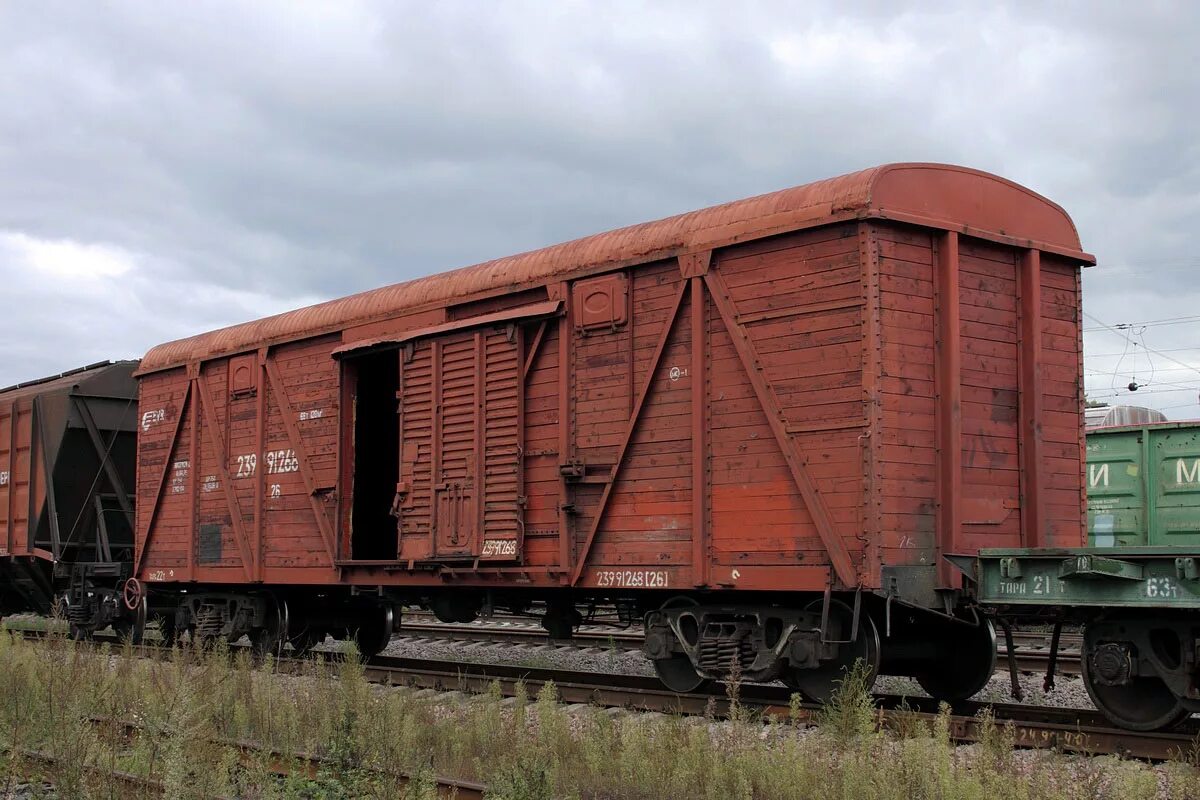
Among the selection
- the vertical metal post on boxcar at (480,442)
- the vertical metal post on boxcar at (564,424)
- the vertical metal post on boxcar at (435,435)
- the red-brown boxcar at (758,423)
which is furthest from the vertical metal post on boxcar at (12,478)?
the vertical metal post on boxcar at (564,424)

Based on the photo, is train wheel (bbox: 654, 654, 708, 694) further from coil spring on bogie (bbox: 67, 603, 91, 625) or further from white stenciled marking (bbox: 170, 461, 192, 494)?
coil spring on bogie (bbox: 67, 603, 91, 625)

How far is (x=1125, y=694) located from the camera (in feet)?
24.8

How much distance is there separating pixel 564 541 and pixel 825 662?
8.53 ft

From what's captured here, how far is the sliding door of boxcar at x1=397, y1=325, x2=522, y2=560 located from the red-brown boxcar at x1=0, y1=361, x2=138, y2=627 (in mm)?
6366

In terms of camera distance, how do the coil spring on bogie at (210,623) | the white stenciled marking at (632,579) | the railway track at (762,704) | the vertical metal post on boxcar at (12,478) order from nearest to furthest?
the railway track at (762,704) < the white stenciled marking at (632,579) < the coil spring on bogie at (210,623) < the vertical metal post on boxcar at (12,478)

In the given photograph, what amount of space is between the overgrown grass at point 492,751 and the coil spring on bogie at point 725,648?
562 millimetres

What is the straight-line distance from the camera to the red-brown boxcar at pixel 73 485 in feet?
52.4

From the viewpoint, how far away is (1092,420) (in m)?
19.0

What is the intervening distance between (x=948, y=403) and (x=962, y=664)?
2.35m

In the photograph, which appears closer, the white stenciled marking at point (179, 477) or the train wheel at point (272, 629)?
the train wheel at point (272, 629)

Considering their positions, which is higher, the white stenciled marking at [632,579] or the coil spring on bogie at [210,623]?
the white stenciled marking at [632,579]

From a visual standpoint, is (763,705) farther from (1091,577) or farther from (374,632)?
(374,632)

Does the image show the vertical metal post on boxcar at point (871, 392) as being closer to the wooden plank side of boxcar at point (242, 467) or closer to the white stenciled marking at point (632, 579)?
the white stenciled marking at point (632, 579)

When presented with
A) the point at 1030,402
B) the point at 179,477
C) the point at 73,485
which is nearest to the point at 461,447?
the point at 1030,402
